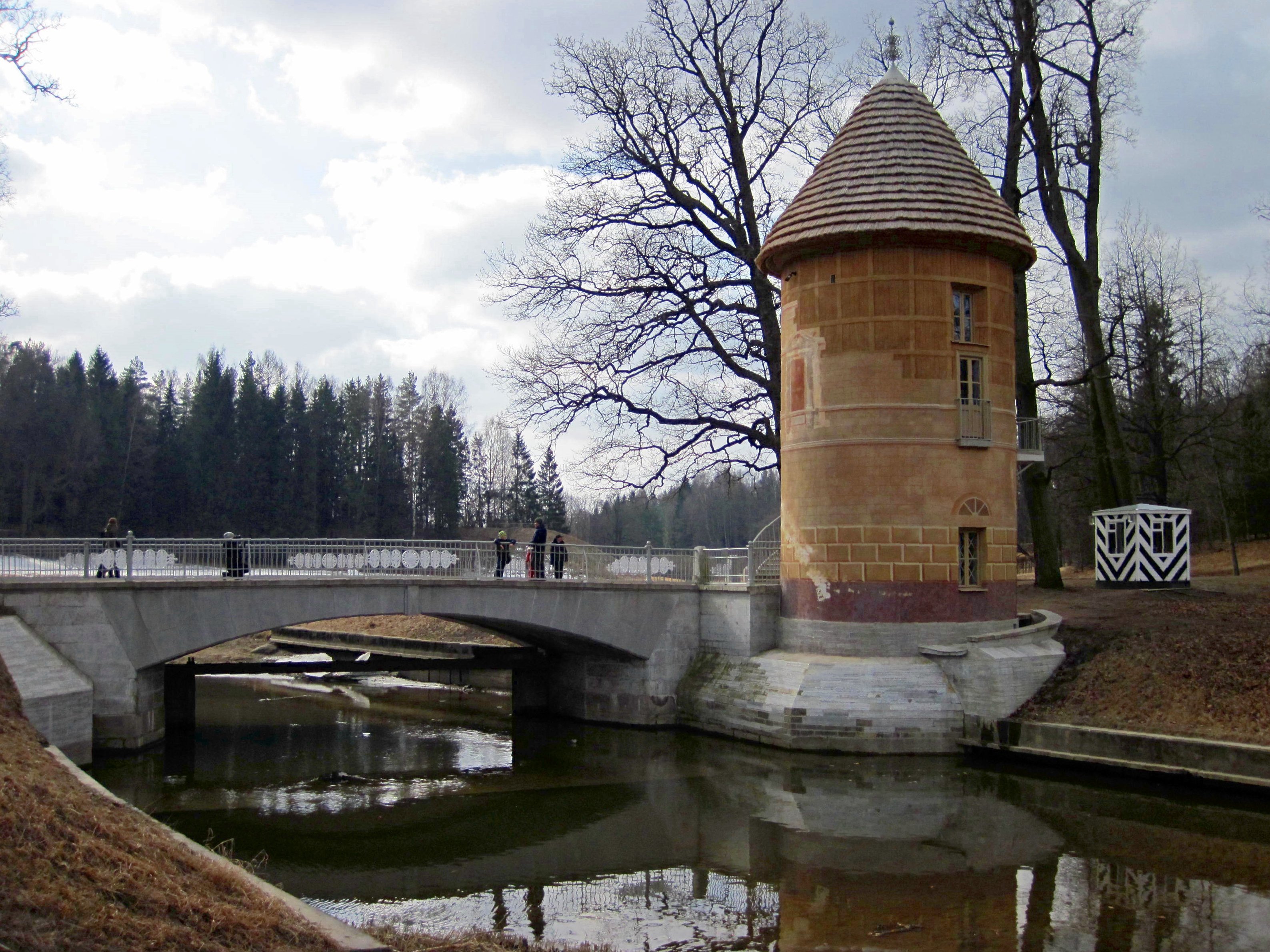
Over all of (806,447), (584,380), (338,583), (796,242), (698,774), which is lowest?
(698,774)

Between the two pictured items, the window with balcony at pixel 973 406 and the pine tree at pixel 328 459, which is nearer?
the window with balcony at pixel 973 406

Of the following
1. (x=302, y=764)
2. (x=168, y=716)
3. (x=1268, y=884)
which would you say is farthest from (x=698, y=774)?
(x=168, y=716)

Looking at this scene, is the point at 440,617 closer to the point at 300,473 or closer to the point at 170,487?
the point at 170,487

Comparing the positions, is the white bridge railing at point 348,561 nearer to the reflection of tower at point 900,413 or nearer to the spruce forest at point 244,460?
the reflection of tower at point 900,413

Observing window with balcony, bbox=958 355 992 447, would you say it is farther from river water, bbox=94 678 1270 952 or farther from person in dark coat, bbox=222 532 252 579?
person in dark coat, bbox=222 532 252 579

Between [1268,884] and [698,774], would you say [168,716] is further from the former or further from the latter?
[1268,884]

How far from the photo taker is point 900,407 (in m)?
19.5

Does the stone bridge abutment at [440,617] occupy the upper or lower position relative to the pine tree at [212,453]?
lower

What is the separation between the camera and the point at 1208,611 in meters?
20.8

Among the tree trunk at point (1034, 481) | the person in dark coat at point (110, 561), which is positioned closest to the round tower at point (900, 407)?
the tree trunk at point (1034, 481)

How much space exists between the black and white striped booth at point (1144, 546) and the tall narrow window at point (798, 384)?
9497 mm

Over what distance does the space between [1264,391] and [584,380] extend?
26002mm

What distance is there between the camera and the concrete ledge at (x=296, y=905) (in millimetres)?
7180

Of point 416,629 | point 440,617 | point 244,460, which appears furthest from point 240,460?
point 440,617
